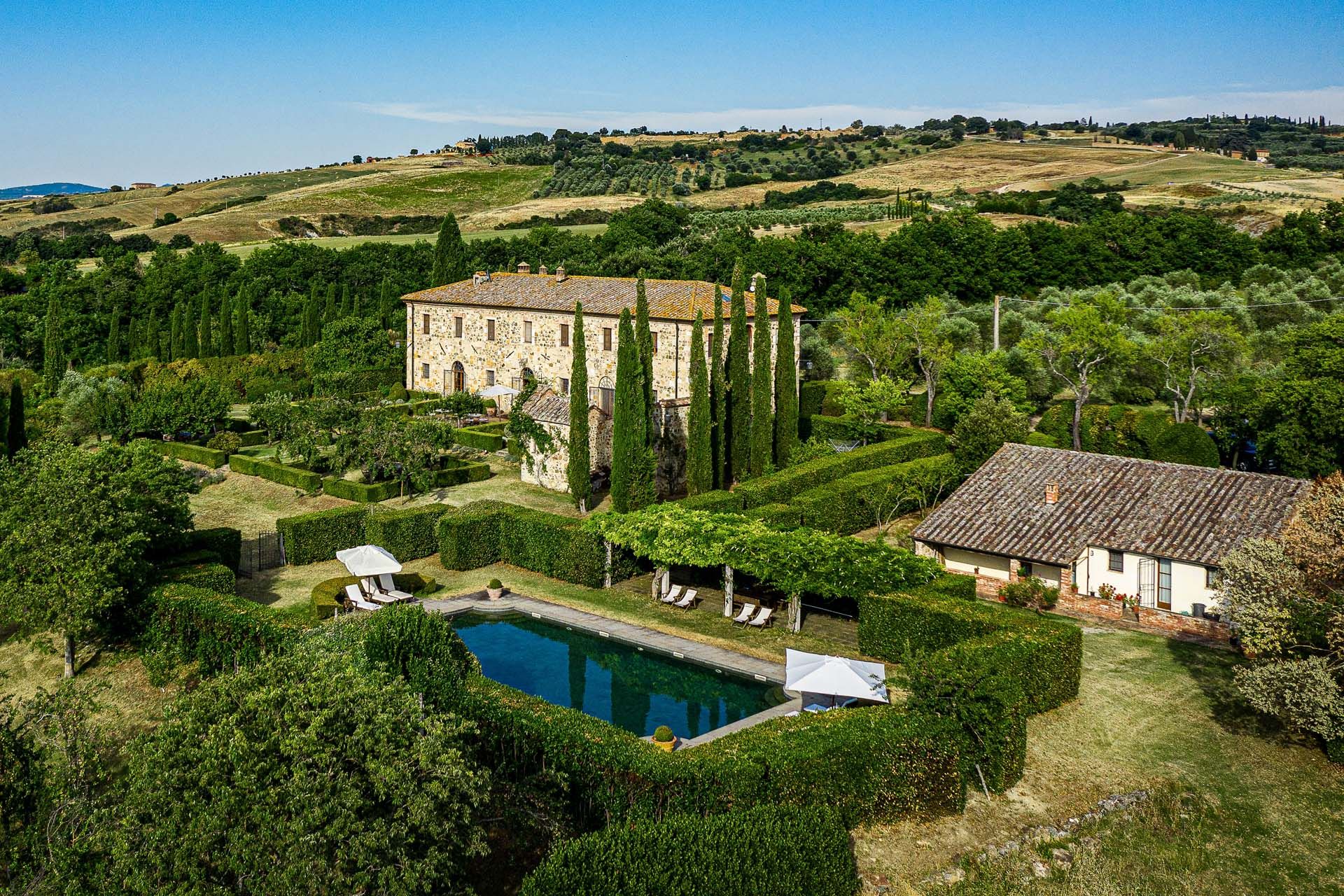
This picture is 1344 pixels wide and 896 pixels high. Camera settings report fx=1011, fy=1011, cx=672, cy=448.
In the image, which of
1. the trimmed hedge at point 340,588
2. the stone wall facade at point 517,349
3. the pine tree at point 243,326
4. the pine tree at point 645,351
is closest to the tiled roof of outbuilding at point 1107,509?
the pine tree at point 645,351

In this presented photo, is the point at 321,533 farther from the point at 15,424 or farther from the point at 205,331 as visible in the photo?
A: the point at 205,331

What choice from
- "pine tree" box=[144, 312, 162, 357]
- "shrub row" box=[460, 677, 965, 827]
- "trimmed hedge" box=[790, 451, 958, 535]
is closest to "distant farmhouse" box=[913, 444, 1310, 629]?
"trimmed hedge" box=[790, 451, 958, 535]

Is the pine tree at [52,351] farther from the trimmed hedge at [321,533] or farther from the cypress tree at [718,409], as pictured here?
the cypress tree at [718,409]

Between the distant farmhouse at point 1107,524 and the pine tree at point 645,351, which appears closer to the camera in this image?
the distant farmhouse at point 1107,524

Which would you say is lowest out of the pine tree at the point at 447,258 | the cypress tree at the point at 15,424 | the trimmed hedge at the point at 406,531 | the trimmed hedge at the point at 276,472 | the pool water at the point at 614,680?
the pool water at the point at 614,680

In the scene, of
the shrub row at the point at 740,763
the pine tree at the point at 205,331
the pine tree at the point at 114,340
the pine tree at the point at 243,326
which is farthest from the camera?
the pine tree at the point at 114,340

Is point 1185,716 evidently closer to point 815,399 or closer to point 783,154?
point 815,399

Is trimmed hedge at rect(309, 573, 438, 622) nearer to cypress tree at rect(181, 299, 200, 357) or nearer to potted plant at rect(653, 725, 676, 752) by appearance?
potted plant at rect(653, 725, 676, 752)

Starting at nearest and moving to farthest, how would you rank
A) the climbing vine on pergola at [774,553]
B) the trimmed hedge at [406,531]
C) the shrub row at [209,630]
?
the shrub row at [209,630] < the climbing vine on pergola at [774,553] < the trimmed hedge at [406,531]
